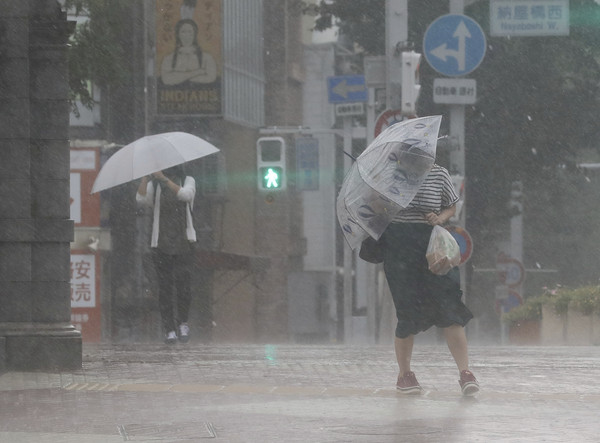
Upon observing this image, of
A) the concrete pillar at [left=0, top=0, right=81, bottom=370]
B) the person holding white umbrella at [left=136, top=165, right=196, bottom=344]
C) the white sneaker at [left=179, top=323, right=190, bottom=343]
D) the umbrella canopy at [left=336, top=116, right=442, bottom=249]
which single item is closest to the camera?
the umbrella canopy at [left=336, top=116, right=442, bottom=249]

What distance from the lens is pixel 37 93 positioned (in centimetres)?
1093

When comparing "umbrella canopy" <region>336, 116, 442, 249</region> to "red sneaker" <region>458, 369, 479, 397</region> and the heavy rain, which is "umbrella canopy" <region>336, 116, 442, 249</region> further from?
"red sneaker" <region>458, 369, 479, 397</region>

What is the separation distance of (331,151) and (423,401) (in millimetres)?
41578

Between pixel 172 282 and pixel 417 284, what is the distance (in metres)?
5.54

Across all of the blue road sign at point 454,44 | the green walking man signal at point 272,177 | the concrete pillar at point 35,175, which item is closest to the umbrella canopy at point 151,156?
the concrete pillar at point 35,175

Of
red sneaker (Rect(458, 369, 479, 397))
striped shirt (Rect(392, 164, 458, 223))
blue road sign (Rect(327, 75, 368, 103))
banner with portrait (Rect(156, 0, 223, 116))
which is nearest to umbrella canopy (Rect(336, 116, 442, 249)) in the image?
striped shirt (Rect(392, 164, 458, 223))

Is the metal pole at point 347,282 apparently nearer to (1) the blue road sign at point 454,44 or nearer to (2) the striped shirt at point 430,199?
(1) the blue road sign at point 454,44

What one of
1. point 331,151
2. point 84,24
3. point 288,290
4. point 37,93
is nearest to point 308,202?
point 331,151

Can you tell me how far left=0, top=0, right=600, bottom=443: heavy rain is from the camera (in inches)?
359

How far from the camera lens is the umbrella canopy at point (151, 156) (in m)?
14.7

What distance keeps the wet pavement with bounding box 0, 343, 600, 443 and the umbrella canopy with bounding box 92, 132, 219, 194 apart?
248cm

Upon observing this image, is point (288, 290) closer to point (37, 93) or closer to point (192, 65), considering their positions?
point (192, 65)

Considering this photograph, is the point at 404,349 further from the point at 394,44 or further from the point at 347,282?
the point at 347,282

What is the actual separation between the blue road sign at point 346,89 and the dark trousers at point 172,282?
506 inches
